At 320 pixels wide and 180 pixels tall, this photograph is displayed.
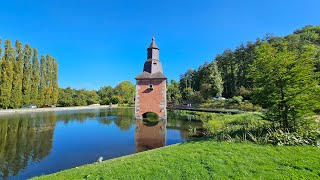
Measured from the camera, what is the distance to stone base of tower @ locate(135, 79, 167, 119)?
23688 mm

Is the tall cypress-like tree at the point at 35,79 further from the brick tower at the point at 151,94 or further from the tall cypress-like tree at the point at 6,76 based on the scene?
the brick tower at the point at 151,94

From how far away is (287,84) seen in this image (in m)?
8.15

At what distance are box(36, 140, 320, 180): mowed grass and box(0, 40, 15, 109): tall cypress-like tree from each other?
3669 cm

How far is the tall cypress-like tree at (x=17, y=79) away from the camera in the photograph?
35312 millimetres

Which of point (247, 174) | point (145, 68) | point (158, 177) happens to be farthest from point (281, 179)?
point (145, 68)

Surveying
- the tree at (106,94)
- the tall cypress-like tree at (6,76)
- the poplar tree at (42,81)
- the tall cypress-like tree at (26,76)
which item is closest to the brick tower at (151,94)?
the tall cypress-like tree at (6,76)

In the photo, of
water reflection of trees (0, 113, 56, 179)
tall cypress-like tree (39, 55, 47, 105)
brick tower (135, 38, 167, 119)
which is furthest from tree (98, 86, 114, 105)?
water reflection of trees (0, 113, 56, 179)

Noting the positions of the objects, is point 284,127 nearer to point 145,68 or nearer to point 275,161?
point 275,161

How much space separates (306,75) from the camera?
7773mm

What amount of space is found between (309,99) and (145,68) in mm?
19590

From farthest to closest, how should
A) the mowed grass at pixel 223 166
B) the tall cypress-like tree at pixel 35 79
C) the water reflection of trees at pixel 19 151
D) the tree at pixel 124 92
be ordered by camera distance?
1. the tree at pixel 124 92
2. the tall cypress-like tree at pixel 35 79
3. the water reflection of trees at pixel 19 151
4. the mowed grass at pixel 223 166

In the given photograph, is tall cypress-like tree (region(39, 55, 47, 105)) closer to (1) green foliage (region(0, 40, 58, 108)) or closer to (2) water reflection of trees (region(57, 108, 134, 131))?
(1) green foliage (region(0, 40, 58, 108))

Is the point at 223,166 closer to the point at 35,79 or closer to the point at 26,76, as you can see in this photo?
the point at 26,76

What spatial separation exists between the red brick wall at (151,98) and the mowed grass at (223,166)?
16.8m
